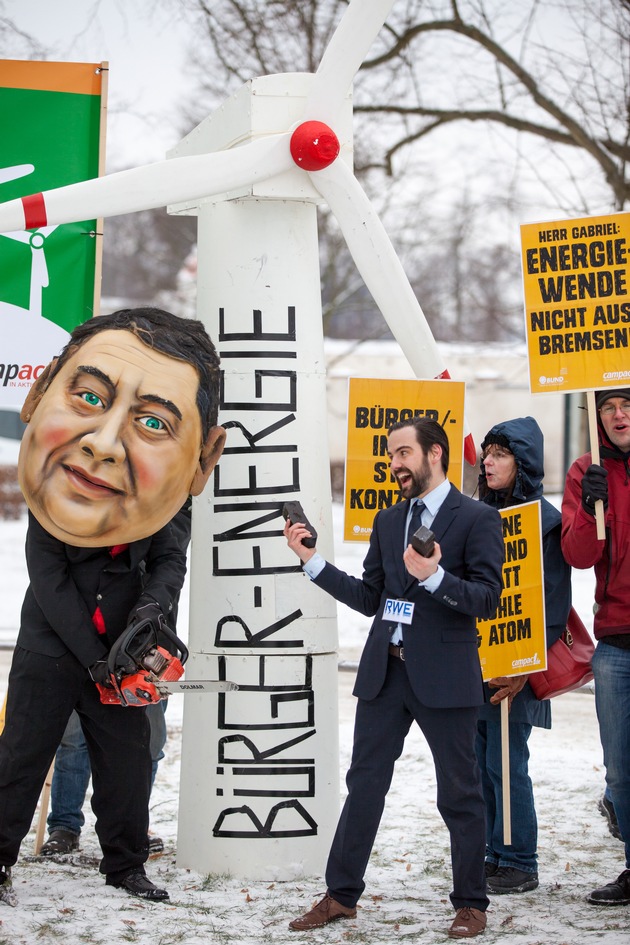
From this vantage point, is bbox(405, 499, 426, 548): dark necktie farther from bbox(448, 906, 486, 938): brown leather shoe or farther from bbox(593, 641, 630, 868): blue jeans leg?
bbox(448, 906, 486, 938): brown leather shoe

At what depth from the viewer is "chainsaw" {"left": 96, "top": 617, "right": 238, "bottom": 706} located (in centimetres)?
468

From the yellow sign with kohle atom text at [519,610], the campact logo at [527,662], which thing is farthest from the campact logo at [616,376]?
the campact logo at [527,662]

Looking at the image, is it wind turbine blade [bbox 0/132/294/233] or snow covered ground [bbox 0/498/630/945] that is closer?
snow covered ground [bbox 0/498/630/945]

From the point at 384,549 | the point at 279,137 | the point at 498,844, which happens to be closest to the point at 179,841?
the point at 498,844

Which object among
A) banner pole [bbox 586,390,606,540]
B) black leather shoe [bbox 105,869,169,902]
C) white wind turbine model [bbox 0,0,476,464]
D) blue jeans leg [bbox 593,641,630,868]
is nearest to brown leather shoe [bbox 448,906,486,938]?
blue jeans leg [bbox 593,641,630,868]

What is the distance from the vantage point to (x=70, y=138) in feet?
21.0

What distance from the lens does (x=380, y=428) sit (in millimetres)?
5668

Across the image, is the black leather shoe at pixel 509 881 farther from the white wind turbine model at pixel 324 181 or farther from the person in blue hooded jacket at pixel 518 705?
the white wind turbine model at pixel 324 181

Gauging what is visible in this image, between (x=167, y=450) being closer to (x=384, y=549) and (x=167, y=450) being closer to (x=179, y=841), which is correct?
(x=384, y=549)

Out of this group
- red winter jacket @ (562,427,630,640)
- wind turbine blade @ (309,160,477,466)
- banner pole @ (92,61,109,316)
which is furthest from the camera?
banner pole @ (92,61,109,316)

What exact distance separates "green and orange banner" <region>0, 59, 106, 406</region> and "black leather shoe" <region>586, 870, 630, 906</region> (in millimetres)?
3614

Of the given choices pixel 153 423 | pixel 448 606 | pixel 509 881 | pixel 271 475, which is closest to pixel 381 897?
pixel 509 881

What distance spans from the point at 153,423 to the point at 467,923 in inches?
89.1

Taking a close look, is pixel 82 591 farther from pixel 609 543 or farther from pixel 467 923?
pixel 609 543
